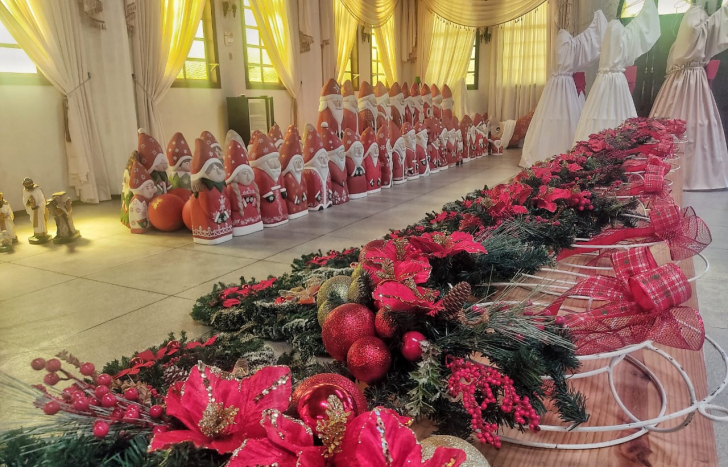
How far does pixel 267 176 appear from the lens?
4098mm

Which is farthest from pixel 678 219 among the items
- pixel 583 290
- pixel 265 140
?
pixel 265 140

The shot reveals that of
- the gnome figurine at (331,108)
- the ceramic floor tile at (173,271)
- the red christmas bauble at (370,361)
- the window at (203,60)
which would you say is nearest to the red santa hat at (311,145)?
the gnome figurine at (331,108)

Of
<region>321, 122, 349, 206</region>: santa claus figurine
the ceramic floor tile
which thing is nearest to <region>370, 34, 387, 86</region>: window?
<region>321, 122, 349, 206</region>: santa claus figurine

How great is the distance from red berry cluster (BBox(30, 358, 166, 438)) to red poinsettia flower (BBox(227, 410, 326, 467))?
0.48 feet

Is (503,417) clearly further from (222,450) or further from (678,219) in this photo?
(678,219)

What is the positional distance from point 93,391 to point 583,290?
725 mm

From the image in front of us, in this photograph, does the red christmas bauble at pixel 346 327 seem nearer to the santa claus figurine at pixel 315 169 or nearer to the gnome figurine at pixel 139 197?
the gnome figurine at pixel 139 197

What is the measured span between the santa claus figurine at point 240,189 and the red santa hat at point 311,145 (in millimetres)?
825

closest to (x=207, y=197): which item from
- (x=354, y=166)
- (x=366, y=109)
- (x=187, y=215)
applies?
(x=187, y=215)

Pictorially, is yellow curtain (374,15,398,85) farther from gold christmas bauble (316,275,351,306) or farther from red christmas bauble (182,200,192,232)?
gold christmas bauble (316,275,351,306)

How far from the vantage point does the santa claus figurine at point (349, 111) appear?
19.0 feet

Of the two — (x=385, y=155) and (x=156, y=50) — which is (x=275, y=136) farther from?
(x=156, y=50)

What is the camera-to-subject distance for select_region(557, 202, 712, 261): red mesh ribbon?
3.68 ft

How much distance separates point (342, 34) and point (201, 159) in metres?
7.00
